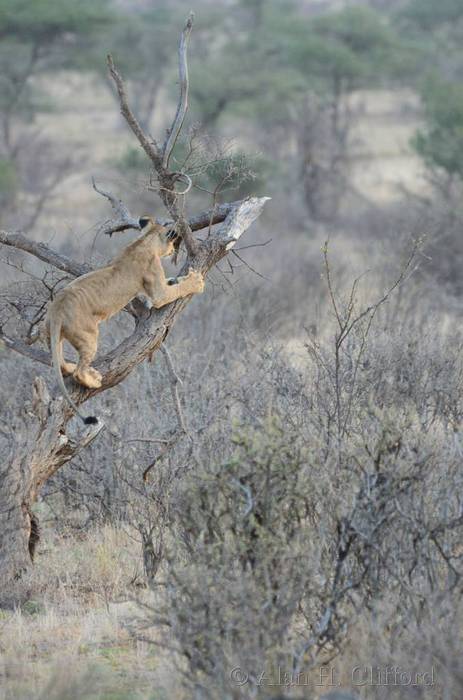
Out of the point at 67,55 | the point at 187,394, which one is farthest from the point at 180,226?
the point at 67,55

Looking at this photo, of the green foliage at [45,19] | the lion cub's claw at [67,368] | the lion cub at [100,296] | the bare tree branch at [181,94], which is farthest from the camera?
the green foliage at [45,19]

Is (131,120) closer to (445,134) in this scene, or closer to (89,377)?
(89,377)

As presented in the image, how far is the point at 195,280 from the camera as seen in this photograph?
739cm

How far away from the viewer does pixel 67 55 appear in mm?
33250

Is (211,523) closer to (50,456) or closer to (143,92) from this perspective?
(50,456)

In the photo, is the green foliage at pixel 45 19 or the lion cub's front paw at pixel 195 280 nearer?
the lion cub's front paw at pixel 195 280

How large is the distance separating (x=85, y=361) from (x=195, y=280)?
0.93 metres

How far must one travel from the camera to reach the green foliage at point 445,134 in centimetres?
2659

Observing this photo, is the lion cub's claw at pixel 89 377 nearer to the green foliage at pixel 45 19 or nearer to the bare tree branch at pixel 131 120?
the bare tree branch at pixel 131 120

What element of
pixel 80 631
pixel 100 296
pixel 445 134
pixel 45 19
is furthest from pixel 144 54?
pixel 80 631

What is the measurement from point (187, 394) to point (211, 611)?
446 cm

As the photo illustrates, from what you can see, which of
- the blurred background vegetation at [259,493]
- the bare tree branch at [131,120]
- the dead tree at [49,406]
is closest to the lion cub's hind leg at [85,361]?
the dead tree at [49,406]

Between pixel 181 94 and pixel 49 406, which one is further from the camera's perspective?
pixel 49 406

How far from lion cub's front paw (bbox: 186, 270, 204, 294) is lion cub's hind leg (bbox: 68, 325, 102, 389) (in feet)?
2.44
